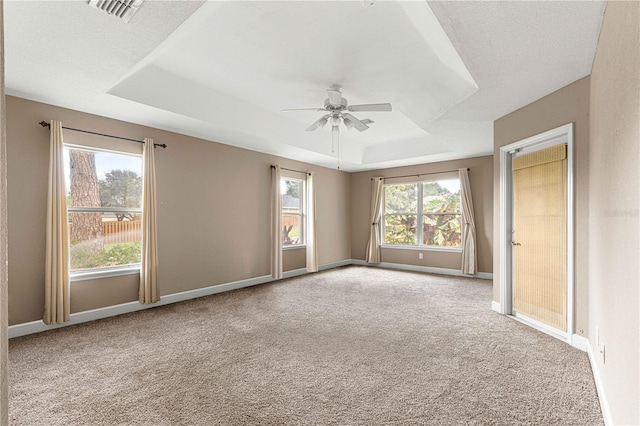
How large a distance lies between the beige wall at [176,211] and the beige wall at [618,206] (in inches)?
184

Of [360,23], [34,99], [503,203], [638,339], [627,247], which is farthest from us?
[503,203]

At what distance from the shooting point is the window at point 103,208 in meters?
3.82

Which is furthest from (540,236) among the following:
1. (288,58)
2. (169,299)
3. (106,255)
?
(106,255)

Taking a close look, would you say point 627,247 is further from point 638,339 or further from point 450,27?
point 450,27

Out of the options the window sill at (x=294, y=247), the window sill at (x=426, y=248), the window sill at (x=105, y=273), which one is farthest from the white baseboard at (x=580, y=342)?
the window sill at (x=105, y=273)

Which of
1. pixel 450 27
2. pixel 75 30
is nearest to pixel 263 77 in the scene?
pixel 75 30

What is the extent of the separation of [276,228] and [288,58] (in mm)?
3377

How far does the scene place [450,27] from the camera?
2.19m

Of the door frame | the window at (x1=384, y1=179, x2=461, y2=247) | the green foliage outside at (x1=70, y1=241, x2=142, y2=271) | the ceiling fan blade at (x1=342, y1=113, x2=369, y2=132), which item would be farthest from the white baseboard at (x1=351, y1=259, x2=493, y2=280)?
the green foliage outside at (x1=70, y1=241, x2=142, y2=271)

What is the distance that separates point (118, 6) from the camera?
2029 mm

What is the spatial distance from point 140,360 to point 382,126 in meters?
4.82

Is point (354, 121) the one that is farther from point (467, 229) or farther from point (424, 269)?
point (424, 269)

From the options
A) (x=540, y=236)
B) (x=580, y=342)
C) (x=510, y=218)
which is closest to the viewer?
(x=580, y=342)

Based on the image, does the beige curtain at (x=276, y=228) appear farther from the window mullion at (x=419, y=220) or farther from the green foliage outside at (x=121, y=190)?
the window mullion at (x=419, y=220)
